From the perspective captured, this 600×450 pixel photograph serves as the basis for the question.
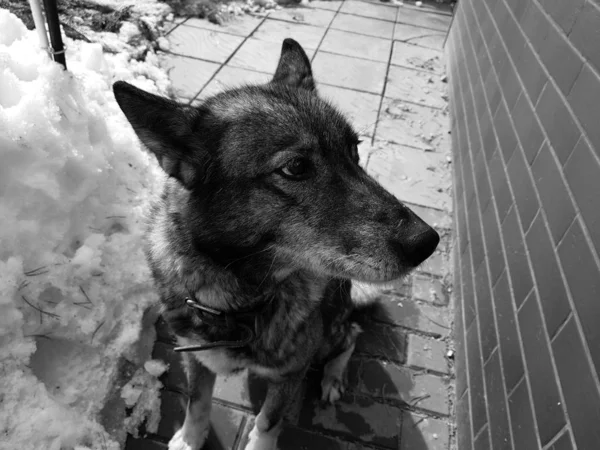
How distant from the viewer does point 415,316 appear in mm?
3039

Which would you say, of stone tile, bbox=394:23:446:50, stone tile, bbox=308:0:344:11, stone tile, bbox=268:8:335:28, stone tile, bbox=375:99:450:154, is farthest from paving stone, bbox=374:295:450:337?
stone tile, bbox=308:0:344:11

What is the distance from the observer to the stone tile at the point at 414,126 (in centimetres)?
459

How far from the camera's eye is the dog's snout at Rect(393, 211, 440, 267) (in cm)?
162

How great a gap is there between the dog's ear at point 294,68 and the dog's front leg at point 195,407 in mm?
1495

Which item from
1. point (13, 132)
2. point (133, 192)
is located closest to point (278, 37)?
point (133, 192)

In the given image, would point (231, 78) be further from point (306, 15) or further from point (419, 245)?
point (419, 245)

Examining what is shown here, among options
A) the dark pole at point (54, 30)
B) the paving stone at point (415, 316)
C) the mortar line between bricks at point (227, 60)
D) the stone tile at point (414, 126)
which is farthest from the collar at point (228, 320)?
the stone tile at point (414, 126)

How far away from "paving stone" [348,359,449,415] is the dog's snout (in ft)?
4.17

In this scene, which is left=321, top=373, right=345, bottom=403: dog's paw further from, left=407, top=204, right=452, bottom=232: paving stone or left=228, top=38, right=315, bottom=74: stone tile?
left=228, top=38, right=315, bottom=74: stone tile

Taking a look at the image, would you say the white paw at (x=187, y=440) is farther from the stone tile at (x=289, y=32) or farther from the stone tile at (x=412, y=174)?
the stone tile at (x=289, y=32)

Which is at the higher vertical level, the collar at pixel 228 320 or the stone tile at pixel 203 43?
the collar at pixel 228 320

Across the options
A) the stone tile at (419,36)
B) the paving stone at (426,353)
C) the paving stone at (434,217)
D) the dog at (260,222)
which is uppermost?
the dog at (260,222)

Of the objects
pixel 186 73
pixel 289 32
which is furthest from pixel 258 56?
pixel 186 73

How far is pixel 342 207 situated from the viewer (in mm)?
1730
